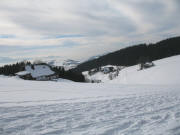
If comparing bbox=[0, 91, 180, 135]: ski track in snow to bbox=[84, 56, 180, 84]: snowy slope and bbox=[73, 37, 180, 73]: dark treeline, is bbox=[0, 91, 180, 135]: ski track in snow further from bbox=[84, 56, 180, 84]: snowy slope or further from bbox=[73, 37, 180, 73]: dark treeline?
bbox=[73, 37, 180, 73]: dark treeline

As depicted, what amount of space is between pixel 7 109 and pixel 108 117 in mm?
4074

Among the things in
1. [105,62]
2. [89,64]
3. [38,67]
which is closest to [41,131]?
[38,67]

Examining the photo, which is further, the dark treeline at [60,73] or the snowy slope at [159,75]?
the dark treeline at [60,73]

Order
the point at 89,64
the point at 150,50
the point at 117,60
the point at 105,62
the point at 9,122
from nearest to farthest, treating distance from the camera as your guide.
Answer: the point at 9,122 → the point at 150,50 → the point at 117,60 → the point at 105,62 → the point at 89,64

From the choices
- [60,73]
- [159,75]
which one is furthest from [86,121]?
[60,73]

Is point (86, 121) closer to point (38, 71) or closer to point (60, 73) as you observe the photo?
point (38, 71)

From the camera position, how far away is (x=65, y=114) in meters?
4.98

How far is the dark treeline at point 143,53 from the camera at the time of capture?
85.1 metres

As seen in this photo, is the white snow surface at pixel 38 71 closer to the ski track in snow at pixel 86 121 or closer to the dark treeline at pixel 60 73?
the dark treeline at pixel 60 73

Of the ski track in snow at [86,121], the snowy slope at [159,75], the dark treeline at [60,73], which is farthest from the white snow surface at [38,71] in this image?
the ski track in snow at [86,121]

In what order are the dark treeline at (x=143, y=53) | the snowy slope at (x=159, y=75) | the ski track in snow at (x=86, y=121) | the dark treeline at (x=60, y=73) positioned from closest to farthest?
the ski track in snow at (x=86, y=121) → the snowy slope at (x=159, y=75) → the dark treeline at (x=60, y=73) → the dark treeline at (x=143, y=53)

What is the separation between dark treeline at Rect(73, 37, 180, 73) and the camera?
279 feet

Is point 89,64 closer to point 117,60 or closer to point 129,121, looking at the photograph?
point 117,60

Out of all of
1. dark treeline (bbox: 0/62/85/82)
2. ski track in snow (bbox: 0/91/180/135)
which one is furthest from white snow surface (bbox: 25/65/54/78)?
ski track in snow (bbox: 0/91/180/135)
